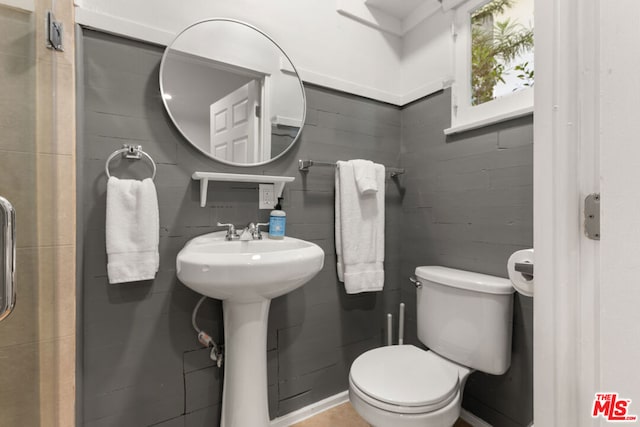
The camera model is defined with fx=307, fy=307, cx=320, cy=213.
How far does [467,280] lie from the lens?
4.40ft

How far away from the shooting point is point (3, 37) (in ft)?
2.77

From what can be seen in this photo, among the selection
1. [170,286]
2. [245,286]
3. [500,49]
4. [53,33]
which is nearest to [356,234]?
[245,286]

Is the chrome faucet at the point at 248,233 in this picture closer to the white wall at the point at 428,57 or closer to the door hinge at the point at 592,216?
the door hinge at the point at 592,216

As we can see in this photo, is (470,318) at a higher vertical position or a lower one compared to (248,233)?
lower

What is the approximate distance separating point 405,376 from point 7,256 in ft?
4.14

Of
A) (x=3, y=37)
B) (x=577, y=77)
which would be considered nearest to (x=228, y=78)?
(x=3, y=37)

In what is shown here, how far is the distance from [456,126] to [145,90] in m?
1.47

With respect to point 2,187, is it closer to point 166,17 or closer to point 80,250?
point 80,250

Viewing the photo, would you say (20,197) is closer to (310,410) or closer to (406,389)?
(406,389)

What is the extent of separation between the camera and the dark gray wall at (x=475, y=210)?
1336 millimetres

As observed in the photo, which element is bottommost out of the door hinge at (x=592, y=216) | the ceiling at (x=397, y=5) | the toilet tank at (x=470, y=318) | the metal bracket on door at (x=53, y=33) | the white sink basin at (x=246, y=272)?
the toilet tank at (x=470, y=318)

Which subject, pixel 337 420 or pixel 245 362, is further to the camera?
pixel 337 420

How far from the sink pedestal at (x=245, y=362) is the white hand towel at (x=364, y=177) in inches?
30.4

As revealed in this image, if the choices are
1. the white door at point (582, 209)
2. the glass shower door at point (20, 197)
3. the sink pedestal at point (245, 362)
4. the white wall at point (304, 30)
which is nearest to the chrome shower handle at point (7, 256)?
the glass shower door at point (20, 197)
